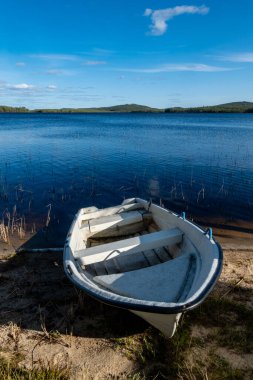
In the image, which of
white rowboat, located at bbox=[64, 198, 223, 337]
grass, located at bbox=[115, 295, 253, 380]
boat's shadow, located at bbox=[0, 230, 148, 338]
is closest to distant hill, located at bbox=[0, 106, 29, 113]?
white rowboat, located at bbox=[64, 198, 223, 337]

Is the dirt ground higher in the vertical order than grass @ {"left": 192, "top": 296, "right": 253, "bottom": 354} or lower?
lower

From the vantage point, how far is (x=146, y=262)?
6.62 metres

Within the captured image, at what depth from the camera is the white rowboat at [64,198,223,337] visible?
4.54 meters

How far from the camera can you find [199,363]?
178 inches

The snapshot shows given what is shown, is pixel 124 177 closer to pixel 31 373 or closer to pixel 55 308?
pixel 55 308

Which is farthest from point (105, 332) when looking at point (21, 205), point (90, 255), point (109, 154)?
point (109, 154)

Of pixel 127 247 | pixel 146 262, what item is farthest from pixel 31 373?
pixel 146 262

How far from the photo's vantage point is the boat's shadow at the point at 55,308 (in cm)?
535

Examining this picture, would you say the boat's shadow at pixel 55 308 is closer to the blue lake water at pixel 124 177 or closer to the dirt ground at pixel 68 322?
the dirt ground at pixel 68 322

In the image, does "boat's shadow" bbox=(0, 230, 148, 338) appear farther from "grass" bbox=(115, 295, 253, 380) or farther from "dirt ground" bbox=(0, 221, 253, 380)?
"grass" bbox=(115, 295, 253, 380)

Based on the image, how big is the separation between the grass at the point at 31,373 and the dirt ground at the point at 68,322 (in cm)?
15

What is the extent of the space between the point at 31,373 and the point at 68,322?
4.20 feet

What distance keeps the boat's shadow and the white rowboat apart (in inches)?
27.0

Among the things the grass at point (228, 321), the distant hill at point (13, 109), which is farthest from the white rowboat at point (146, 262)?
the distant hill at point (13, 109)
